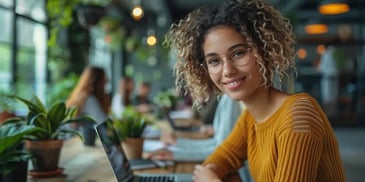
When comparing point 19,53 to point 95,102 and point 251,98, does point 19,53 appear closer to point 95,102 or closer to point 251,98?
point 95,102

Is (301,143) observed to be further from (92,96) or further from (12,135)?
(92,96)

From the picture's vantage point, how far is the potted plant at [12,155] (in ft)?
4.06

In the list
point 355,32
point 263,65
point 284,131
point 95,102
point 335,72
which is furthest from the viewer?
point 355,32

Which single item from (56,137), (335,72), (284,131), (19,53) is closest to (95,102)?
(19,53)

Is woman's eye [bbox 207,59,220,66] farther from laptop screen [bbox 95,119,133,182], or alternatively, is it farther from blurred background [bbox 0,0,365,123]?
laptop screen [bbox 95,119,133,182]

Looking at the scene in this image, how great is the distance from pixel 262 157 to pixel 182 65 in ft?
1.66

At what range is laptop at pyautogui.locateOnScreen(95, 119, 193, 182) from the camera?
147cm

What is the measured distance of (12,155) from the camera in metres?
1.33

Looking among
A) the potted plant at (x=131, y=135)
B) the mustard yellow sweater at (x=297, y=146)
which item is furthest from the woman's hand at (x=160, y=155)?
the mustard yellow sweater at (x=297, y=146)

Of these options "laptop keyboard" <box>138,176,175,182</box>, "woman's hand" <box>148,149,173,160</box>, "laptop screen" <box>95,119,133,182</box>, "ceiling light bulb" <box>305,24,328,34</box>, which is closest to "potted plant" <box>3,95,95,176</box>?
"laptop screen" <box>95,119,133,182</box>

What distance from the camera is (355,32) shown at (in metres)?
11.2

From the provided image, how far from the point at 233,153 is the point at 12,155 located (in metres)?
0.88

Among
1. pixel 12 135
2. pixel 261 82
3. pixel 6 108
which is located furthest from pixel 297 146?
pixel 6 108

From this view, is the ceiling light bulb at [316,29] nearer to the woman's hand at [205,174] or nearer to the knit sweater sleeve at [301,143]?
the woman's hand at [205,174]
